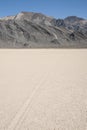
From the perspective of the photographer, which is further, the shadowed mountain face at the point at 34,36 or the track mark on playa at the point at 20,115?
the shadowed mountain face at the point at 34,36

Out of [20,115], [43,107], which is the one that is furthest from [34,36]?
[20,115]

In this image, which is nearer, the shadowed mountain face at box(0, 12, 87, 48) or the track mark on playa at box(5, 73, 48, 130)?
the track mark on playa at box(5, 73, 48, 130)

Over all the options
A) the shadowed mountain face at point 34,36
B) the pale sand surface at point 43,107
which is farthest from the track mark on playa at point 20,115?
the shadowed mountain face at point 34,36

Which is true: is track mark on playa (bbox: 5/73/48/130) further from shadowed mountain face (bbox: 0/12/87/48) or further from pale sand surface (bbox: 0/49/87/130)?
shadowed mountain face (bbox: 0/12/87/48)

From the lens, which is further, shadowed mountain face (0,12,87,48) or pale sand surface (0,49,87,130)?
shadowed mountain face (0,12,87,48)

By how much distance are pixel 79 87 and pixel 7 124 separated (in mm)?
3599

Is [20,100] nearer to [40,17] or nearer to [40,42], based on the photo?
[40,42]

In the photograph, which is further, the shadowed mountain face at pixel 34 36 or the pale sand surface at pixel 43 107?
the shadowed mountain face at pixel 34 36

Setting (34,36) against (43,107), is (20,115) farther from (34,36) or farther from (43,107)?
(34,36)

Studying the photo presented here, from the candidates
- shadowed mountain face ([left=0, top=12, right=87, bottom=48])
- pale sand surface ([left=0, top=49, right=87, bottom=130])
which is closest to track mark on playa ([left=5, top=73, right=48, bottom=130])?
pale sand surface ([left=0, top=49, right=87, bottom=130])

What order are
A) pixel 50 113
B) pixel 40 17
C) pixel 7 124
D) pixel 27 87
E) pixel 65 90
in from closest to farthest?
pixel 7 124
pixel 50 113
pixel 65 90
pixel 27 87
pixel 40 17

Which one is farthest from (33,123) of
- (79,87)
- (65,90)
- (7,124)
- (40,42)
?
(40,42)

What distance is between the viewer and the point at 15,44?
259 feet

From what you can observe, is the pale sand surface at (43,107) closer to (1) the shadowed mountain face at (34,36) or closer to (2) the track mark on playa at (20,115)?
(2) the track mark on playa at (20,115)
